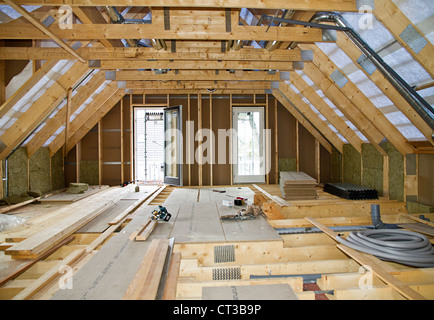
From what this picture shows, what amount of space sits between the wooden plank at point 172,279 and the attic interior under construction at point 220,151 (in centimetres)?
2

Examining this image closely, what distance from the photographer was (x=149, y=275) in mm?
2004

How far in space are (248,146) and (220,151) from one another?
774mm

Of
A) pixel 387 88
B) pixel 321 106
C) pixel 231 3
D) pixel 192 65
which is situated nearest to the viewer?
pixel 231 3

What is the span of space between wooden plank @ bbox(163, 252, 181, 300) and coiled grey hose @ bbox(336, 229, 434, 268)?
1746 mm

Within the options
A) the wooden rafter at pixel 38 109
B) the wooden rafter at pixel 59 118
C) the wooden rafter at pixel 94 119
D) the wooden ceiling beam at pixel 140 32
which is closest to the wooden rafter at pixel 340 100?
the wooden ceiling beam at pixel 140 32

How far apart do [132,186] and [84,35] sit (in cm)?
408

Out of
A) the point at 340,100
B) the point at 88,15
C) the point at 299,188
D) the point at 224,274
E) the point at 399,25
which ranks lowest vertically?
the point at 224,274

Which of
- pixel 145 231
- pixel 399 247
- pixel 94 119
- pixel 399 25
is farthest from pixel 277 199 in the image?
pixel 94 119

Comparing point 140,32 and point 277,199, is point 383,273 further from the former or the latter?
point 140,32

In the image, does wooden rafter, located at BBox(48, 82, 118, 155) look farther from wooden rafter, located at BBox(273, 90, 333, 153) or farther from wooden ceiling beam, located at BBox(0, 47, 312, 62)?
wooden rafter, located at BBox(273, 90, 333, 153)

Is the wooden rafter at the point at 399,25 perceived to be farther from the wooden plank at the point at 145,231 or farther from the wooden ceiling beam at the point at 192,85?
the wooden ceiling beam at the point at 192,85

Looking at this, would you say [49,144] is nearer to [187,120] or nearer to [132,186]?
[132,186]

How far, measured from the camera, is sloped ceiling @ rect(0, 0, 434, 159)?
270 cm

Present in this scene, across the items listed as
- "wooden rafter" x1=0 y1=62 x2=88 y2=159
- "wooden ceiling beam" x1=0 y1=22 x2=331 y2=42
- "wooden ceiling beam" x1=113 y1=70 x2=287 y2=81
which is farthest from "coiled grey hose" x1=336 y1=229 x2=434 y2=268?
"wooden rafter" x1=0 y1=62 x2=88 y2=159
